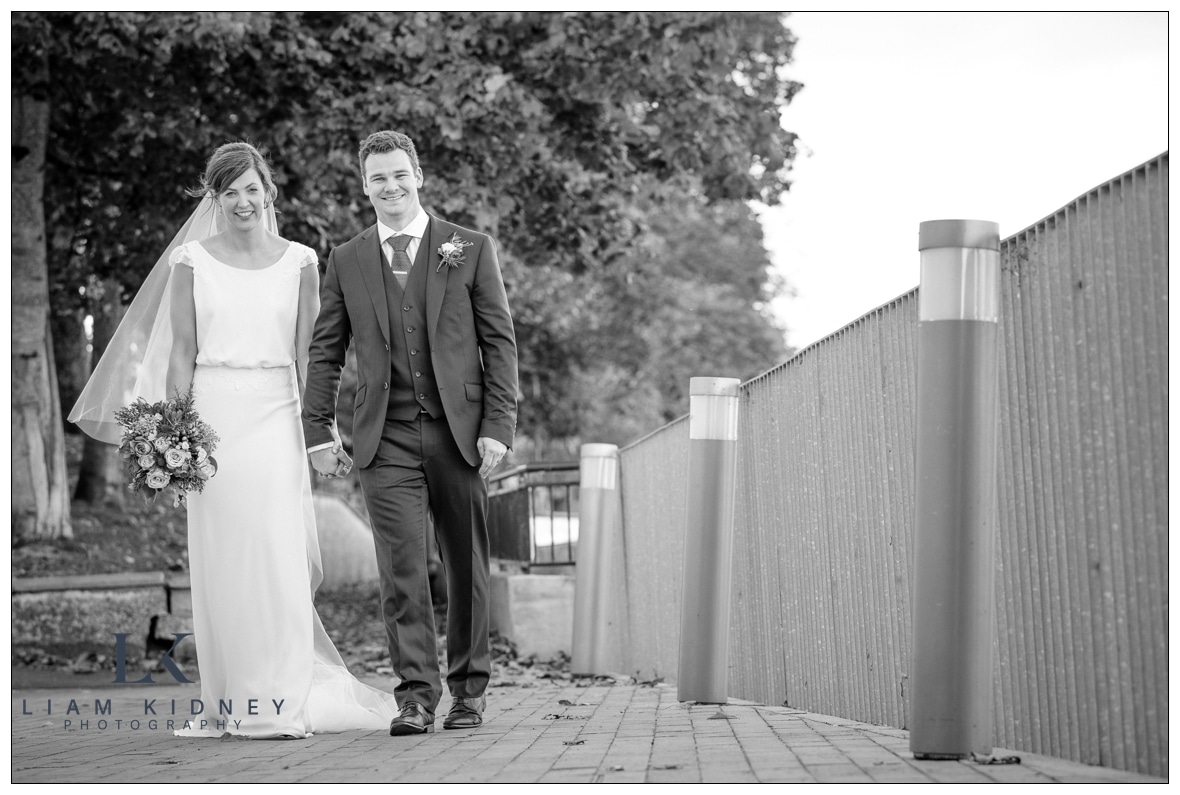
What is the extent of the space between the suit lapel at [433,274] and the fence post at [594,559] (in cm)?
419

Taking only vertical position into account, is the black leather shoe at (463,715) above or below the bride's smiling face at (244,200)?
below

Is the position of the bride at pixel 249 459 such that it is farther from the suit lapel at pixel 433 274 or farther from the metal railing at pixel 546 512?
the metal railing at pixel 546 512

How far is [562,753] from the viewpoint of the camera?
4.63 m

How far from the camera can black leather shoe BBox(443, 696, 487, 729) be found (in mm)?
5621

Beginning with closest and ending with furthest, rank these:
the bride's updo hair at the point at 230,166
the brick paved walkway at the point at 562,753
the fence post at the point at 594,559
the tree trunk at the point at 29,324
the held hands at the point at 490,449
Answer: the brick paved walkway at the point at 562,753
the held hands at the point at 490,449
the bride's updo hair at the point at 230,166
the fence post at the point at 594,559
the tree trunk at the point at 29,324

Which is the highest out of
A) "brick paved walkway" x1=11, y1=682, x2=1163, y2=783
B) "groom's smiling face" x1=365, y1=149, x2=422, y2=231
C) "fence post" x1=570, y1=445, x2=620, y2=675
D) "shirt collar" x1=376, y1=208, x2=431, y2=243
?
"groom's smiling face" x1=365, y1=149, x2=422, y2=231

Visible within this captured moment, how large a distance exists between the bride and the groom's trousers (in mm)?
562

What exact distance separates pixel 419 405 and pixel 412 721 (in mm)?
1189

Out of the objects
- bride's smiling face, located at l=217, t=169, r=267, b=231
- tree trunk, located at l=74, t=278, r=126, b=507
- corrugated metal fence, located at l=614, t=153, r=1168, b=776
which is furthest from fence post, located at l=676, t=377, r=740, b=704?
tree trunk, located at l=74, t=278, r=126, b=507

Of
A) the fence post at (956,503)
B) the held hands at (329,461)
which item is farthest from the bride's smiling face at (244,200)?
the fence post at (956,503)

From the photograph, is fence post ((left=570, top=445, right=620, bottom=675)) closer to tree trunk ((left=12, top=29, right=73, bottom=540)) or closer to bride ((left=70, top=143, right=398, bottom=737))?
bride ((left=70, top=143, right=398, bottom=737))

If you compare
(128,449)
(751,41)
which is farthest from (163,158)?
(128,449)

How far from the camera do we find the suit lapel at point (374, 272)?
5.65 metres

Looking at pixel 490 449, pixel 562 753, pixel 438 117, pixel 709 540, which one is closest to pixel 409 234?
pixel 490 449
